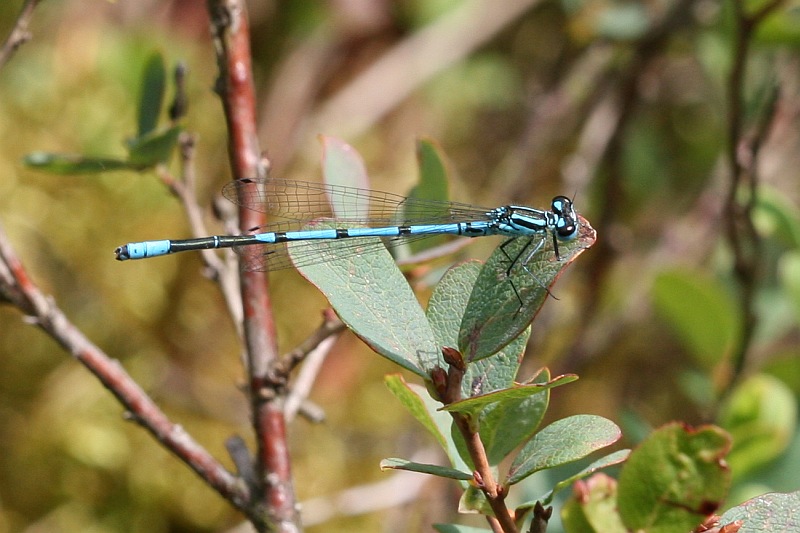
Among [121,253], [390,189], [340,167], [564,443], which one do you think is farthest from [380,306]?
[390,189]

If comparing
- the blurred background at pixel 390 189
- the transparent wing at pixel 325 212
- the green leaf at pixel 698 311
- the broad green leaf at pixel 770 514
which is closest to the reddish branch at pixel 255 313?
the transparent wing at pixel 325 212

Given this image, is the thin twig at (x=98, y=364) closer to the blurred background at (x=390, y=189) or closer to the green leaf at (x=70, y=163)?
the green leaf at (x=70, y=163)

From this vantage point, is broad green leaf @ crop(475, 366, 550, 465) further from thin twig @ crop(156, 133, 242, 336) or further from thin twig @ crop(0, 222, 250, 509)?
thin twig @ crop(156, 133, 242, 336)

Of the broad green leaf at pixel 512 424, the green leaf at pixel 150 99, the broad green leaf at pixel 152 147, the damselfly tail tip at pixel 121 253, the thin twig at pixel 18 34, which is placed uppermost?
the thin twig at pixel 18 34

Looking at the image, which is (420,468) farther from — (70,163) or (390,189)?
(390,189)

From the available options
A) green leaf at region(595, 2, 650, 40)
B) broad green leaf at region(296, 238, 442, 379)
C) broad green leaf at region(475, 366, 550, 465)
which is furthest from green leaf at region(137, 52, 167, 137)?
green leaf at region(595, 2, 650, 40)

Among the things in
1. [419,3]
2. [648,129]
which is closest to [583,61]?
[648,129]

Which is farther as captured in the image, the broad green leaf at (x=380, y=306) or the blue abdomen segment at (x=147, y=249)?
the blue abdomen segment at (x=147, y=249)

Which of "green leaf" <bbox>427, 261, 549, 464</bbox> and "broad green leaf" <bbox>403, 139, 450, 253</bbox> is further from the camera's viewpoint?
"broad green leaf" <bbox>403, 139, 450, 253</bbox>
